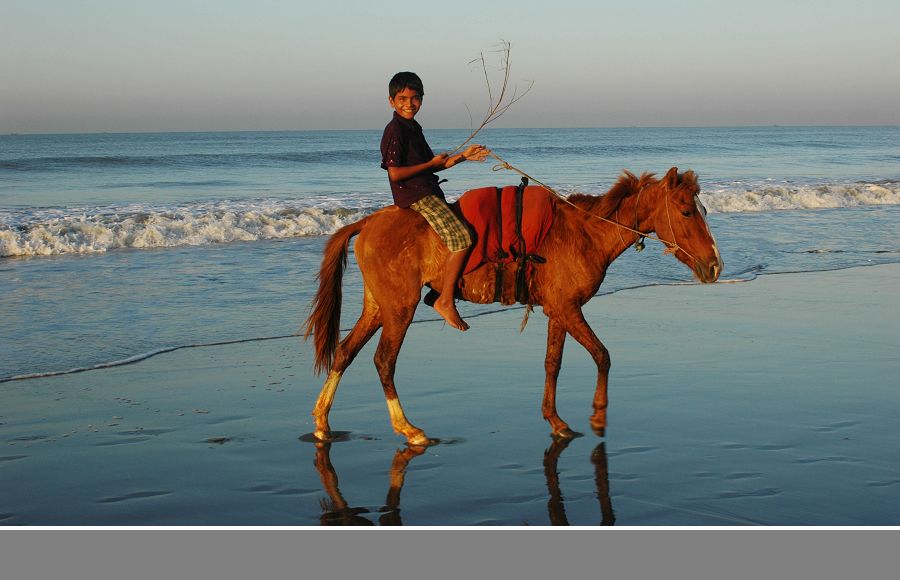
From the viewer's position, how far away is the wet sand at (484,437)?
5066 mm

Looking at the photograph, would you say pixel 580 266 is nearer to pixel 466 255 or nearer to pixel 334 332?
pixel 466 255

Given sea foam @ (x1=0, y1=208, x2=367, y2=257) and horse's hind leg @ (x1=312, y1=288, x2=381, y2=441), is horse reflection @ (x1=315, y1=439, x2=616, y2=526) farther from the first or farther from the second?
sea foam @ (x1=0, y1=208, x2=367, y2=257)

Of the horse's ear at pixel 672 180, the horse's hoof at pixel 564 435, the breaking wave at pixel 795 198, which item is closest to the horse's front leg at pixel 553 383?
the horse's hoof at pixel 564 435

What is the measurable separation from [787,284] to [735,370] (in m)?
5.21

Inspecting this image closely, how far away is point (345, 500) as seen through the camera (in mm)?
5238

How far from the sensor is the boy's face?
624 cm

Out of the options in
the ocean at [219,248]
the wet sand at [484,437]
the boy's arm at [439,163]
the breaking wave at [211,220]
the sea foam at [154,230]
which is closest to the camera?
the wet sand at [484,437]

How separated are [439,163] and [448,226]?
0.41 m

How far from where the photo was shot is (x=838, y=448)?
6008mm

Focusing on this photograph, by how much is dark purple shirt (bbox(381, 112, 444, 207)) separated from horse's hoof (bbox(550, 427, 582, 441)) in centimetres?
175

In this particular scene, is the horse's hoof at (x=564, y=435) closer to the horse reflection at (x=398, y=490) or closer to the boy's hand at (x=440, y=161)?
the horse reflection at (x=398, y=490)

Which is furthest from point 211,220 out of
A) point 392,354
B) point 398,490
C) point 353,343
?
point 398,490

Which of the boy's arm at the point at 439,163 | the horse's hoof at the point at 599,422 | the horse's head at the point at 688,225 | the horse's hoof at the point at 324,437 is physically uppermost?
the boy's arm at the point at 439,163

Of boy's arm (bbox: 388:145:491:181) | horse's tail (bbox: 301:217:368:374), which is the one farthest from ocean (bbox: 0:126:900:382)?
boy's arm (bbox: 388:145:491:181)
